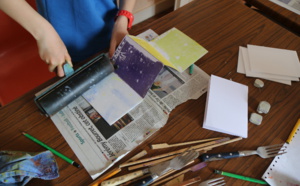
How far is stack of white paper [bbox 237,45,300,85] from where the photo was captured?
0.77 meters

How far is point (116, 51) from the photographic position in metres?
0.76

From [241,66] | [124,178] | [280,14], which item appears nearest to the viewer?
[124,178]

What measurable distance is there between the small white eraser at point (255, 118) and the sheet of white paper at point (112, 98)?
0.36 meters

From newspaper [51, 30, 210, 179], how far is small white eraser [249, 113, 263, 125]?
0.56 feet

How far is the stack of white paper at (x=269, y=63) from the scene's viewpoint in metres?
0.77

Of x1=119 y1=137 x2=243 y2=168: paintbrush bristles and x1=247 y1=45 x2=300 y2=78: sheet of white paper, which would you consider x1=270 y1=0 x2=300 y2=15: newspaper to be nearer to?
x1=247 y1=45 x2=300 y2=78: sheet of white paper

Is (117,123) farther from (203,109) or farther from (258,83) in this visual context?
(258,83)

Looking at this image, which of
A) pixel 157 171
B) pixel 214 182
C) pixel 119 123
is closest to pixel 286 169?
pixel 214 182

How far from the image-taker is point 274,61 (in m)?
0.81

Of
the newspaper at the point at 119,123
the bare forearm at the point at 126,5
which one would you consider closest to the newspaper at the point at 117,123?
the newspaper at the point at 119,123

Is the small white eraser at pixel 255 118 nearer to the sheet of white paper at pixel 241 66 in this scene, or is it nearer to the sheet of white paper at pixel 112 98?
the sheet of white paper at pixel 241 66

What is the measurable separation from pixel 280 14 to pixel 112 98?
865mm

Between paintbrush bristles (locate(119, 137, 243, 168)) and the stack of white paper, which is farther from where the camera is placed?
the stack of white paper

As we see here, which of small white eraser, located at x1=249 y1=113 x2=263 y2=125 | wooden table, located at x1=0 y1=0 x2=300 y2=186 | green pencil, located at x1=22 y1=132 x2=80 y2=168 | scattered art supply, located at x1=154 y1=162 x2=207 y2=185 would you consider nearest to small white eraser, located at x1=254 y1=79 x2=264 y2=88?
wooden table, located at x1=0 y1=0 x2=300 y2=186
